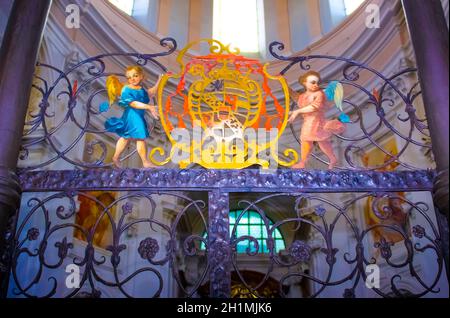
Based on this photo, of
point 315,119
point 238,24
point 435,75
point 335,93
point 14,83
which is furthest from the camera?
point 238,24

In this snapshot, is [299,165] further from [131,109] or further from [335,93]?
[131,109]

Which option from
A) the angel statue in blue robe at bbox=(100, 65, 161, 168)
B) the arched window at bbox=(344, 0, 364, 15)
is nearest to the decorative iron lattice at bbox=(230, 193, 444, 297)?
the angel statue in blue robe at bbox=(100, 65, 161, 168)

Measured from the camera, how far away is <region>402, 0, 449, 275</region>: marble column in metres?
3.99

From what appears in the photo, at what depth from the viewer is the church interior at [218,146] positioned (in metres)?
4.51

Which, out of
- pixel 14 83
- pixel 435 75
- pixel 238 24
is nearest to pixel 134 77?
pixel 14 83

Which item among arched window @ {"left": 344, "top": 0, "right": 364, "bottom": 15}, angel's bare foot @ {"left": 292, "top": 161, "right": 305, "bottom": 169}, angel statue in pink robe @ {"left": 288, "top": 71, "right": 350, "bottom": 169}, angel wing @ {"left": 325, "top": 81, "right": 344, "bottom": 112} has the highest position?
arched window @ {"left": 344, "top": 0, "right": 364, "bottom": 15}

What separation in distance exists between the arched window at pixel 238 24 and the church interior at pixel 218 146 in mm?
42

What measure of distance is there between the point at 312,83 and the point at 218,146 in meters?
1.30

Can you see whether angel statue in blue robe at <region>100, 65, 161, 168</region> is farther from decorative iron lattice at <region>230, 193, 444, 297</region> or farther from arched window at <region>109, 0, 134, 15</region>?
Result: arched window at <region>109, 0, 134, 15</region>

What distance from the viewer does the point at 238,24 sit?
14.4 metres

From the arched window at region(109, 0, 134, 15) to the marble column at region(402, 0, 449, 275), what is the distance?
29.8 ft

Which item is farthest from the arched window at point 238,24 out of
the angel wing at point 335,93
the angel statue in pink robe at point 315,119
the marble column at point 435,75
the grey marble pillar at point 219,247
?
the grey marble pillar at point 219,247

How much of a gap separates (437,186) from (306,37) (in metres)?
10.1

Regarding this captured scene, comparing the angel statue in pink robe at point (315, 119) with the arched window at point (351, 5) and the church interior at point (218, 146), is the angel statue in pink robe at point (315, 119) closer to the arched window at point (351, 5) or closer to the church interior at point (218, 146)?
the church interior at point (218, 146)
